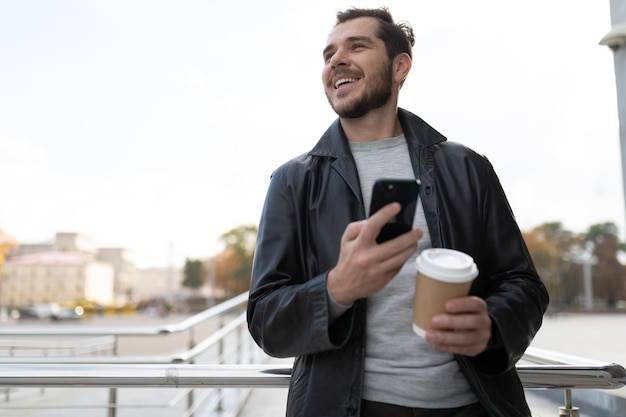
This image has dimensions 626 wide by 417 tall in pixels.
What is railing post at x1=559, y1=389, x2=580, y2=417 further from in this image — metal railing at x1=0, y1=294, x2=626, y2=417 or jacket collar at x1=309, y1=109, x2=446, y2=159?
jacket collar at x1=309, y1=109, x2=446, y2=159

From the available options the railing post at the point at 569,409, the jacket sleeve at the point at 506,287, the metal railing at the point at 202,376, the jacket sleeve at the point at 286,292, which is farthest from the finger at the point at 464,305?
the railing post at the point at 569,409

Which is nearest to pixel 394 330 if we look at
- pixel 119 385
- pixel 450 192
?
pixel 450 192

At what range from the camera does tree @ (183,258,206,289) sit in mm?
64375

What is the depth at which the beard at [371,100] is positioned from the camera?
1226mm

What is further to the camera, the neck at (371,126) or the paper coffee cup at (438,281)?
the neck at (371,126)

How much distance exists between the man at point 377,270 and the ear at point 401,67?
0.05ft

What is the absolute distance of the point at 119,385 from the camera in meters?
1.55

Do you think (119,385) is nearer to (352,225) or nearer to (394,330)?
(394,330)

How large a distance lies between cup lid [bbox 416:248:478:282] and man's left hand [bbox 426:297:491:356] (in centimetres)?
4

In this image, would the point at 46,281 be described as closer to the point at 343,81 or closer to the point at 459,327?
the point at 343,81

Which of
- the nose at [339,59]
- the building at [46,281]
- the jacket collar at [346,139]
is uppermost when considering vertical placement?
the nose at [339,59]

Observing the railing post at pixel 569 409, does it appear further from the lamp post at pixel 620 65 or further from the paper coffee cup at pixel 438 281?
the paper coffee cup at pixel 438 281

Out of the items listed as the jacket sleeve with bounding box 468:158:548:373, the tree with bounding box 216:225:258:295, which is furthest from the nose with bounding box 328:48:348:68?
the tree with bounding box 216:225:258:295

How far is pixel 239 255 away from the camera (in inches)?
1987
